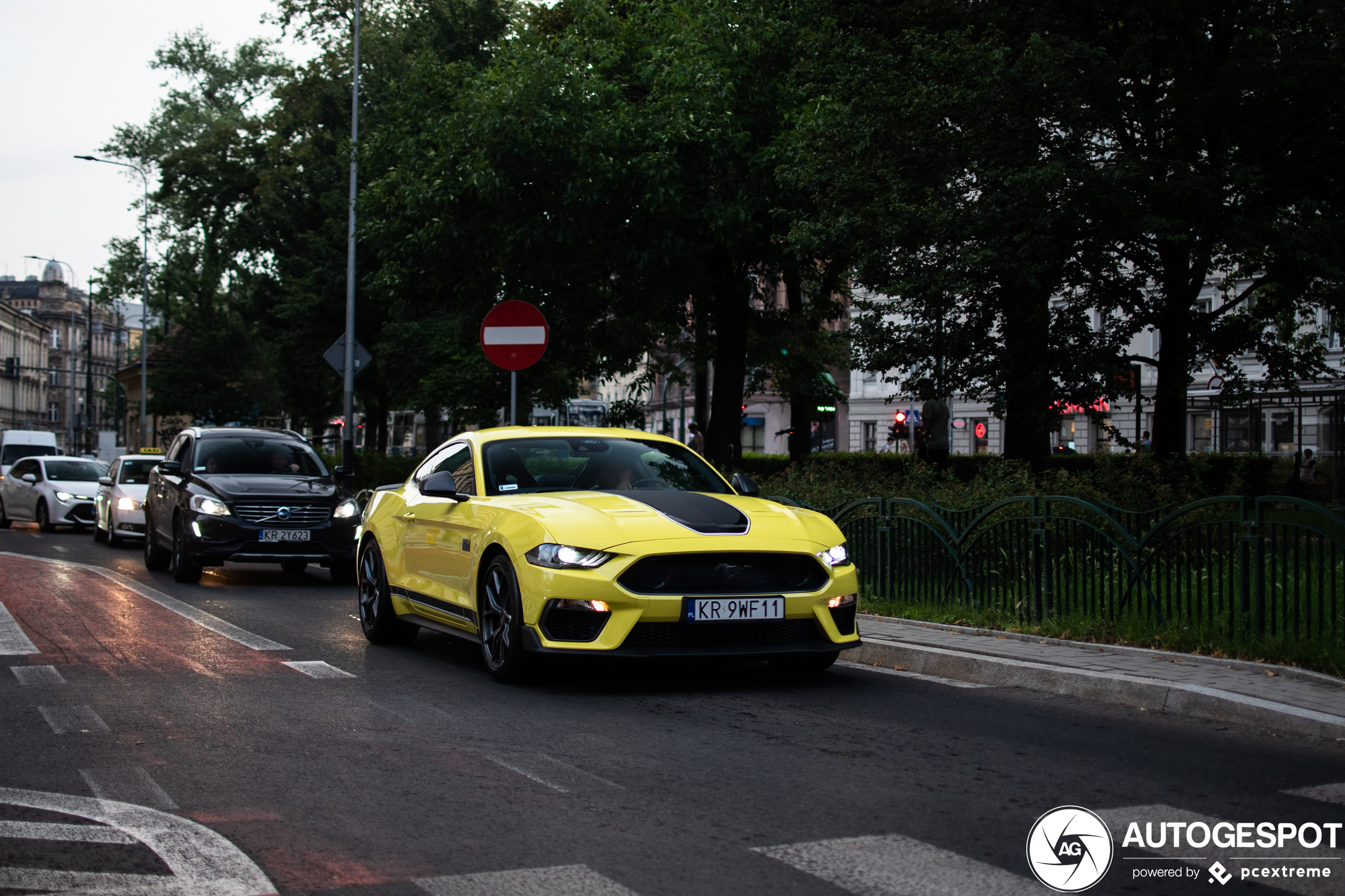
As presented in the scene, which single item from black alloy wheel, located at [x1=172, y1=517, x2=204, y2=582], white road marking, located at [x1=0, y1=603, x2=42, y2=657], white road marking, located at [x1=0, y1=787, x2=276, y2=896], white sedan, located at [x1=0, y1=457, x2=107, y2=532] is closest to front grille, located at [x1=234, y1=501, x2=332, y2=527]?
black alloy wheel, located at [x1=172, y1=517, x2=204, y2=582]

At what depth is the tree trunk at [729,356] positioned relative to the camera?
25.7 metres

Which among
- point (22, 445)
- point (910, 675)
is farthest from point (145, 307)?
point (910, 675)

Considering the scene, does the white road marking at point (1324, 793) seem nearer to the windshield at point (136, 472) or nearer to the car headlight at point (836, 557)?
the car headlight at point (836, 557)

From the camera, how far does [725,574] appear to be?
7.79 m

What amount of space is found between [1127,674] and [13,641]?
7.63m

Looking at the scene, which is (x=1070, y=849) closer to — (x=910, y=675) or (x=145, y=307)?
(x=910, y=675)

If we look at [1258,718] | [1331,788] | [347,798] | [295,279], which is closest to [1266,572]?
[1258,718]

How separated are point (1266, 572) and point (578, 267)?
694 inches

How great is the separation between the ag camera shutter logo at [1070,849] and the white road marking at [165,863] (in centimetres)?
231

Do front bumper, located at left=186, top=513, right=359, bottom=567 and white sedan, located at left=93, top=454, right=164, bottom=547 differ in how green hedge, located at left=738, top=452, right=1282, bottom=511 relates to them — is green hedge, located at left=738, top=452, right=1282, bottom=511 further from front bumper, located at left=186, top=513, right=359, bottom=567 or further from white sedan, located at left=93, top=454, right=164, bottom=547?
white sedan, located at left=93, top=454, right=164, bottom=547

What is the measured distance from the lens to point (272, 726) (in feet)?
→ 22.0

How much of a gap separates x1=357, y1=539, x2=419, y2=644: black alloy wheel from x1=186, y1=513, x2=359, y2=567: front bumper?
504 cm

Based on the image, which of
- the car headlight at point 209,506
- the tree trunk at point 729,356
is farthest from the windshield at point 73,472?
the car headlight at point 209,506

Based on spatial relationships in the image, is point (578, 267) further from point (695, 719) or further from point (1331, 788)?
point (1331, 788)
